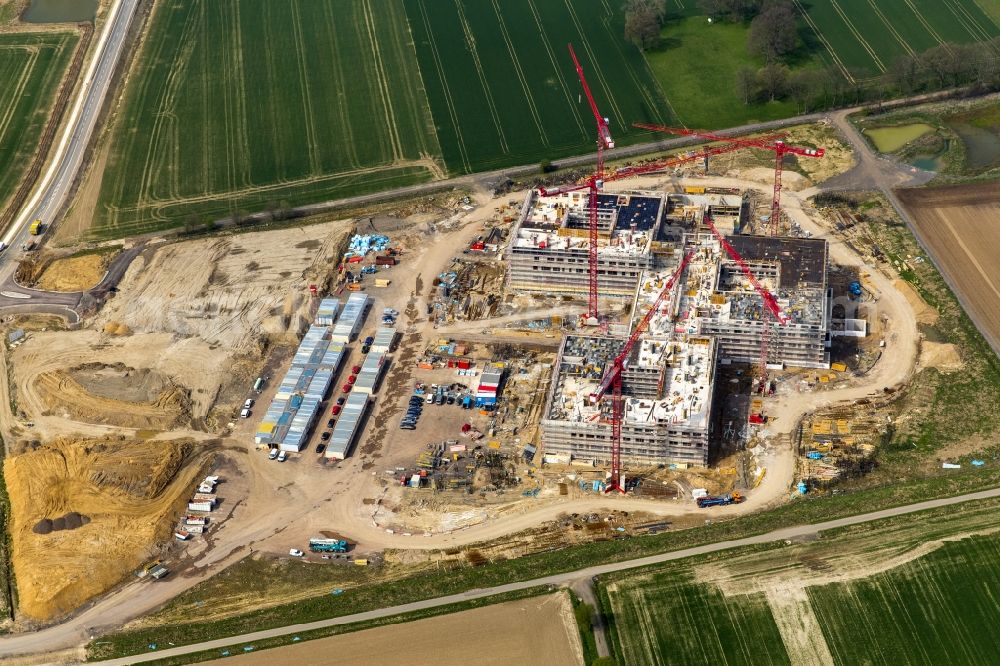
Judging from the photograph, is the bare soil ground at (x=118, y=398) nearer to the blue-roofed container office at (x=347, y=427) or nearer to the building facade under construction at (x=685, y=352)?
the blue-roofed container office at (x=347, y=427)

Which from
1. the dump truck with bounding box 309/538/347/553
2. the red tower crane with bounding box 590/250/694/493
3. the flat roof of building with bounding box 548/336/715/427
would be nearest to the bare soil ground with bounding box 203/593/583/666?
the dump truck with bounding box 309/538/347/553

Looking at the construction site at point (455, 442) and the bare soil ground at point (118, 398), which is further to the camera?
the bare soil ground at point (118, 398)

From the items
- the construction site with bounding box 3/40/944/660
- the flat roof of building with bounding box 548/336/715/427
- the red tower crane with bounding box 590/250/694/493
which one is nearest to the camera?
the construction site with bounding box 3/40/944/660

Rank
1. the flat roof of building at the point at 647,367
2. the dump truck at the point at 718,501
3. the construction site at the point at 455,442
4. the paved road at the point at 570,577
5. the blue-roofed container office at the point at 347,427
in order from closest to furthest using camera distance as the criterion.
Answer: the paved road at the point at 570,577, the construction site at the point at 455,442, the dump truck at the point at 718,501, the flat roof of building at the point at 647,367, the blue-roofed container office at the point at 347,427

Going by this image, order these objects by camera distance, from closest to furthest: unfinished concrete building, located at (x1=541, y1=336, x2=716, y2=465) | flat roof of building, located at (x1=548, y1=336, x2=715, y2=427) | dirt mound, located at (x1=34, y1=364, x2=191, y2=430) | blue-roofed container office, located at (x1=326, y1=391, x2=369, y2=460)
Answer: unfinished concrete building, located at (x1=541, y1=336, x2=716, y2=465) < flat roof of building, located at (x1=548, y1=336, x2=715, y2=427) < blue-roofed container office, located at (x1=326, y1=391, x2=369, y2=460) < dirt mound, located at (x1=34, y1=364, x2=191, y2=430)

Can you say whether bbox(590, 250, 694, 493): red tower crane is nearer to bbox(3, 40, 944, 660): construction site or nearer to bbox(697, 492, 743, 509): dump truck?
bbox(3, 40, 944, 660): construction site

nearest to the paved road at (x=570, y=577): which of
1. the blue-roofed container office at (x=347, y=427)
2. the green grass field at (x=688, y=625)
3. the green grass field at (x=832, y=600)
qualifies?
the green grass field at (x=832, y=600)

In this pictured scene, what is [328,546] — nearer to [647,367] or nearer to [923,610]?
[647,367]
